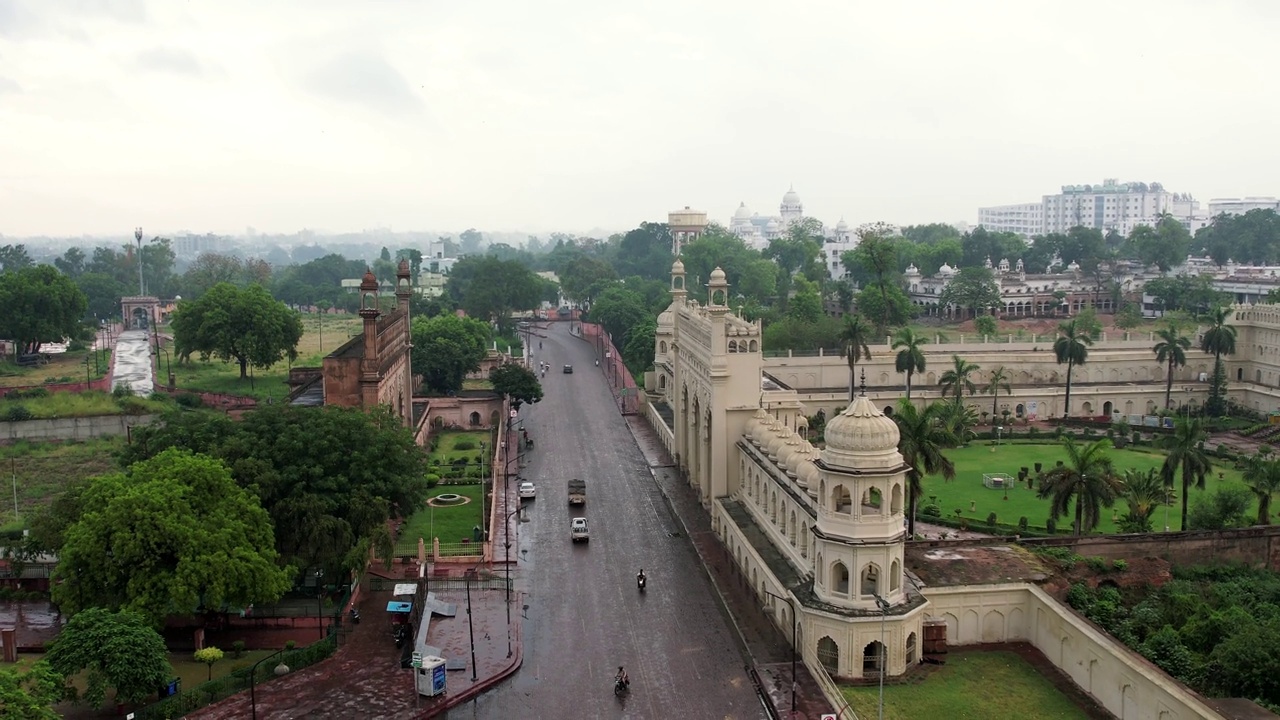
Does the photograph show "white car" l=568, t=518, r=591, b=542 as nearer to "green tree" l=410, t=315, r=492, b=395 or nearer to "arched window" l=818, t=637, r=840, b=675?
"arched window" l=818, t=637, r=840, b=675

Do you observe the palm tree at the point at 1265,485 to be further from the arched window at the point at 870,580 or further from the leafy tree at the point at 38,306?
the leafy tree at the point at 38,306

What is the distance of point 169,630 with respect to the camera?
38656 millimetres

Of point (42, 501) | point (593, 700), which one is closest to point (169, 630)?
point (593, 700)

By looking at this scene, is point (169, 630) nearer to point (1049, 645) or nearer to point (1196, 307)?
point (1049, 645)

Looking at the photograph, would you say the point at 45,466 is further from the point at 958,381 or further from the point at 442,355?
the point at 958,381

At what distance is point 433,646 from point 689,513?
748 inches

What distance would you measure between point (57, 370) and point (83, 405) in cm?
2087

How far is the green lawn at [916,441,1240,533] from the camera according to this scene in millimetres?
52156

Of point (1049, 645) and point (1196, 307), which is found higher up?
point (1196, 307)

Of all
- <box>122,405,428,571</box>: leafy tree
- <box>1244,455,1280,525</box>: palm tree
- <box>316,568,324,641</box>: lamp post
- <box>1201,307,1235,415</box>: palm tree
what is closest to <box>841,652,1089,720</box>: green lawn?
<box>1244,455,1280,525</box>: palm tree

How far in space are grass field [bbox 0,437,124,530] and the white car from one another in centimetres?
2566

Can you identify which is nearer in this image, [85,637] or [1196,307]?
[85,637]

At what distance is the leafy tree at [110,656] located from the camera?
31.1 metres

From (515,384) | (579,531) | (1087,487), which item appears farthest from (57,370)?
(1087,487)
